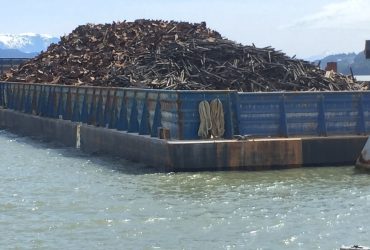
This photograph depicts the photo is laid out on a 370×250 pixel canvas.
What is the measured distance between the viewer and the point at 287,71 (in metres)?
22.9

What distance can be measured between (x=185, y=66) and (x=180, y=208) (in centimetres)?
991

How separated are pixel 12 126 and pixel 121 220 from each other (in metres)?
22.0

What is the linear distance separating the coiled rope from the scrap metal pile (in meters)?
3.31

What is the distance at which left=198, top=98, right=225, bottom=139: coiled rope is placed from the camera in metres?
18.1

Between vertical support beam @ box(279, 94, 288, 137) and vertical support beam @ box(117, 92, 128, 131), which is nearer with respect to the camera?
vertical support beam @ box(279, 94, 288, 137)

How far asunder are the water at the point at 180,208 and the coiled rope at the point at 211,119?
1.04 m

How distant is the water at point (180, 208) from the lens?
11.5 m

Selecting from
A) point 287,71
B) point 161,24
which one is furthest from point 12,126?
point 287,71

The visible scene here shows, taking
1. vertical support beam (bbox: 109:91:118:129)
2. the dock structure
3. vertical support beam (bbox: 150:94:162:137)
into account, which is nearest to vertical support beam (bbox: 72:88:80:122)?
vertical support beam (bbox: 109:91:118:129)

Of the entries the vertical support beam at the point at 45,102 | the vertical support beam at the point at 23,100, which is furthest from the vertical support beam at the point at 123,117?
the vertical support beam at the point at 23,100

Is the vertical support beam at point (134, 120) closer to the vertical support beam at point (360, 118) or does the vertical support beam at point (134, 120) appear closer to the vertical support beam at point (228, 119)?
the vertical support beam at point (228, 119)

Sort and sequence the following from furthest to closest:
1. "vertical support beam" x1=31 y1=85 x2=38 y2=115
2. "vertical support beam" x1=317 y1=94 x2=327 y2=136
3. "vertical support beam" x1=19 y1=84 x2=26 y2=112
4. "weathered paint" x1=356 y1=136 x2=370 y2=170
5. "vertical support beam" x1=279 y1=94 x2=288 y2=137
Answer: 1. "vertical support beam" x1=19 y1=84 x2=26 y2=112
2. "vertical support beam" x1=31 y1=85 x2=38 y2=115
3. "vertical support beam" x1=317 y1=94 x2=327 y2=136
4. "vertical support beam" x1=279 y1=94 x2=288 y2=137
5. "weathered paint" x1=356 y1=136 x2=370 y2=170

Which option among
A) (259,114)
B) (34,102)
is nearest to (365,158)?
(259,114)

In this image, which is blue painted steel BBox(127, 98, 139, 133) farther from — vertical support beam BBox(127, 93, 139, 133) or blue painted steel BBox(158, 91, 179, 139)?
blue painted steel BBox(158, 91, 179, 139)
